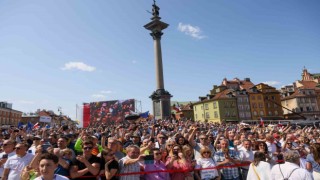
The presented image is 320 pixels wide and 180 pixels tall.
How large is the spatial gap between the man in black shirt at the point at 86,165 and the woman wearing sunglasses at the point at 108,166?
0.14 m

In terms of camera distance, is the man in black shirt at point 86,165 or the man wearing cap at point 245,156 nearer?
the man in black shirt at point 86,165

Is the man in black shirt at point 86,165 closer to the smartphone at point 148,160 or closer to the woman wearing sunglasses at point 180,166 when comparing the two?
the smartphone at point 148,160

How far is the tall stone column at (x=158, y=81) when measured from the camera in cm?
2973

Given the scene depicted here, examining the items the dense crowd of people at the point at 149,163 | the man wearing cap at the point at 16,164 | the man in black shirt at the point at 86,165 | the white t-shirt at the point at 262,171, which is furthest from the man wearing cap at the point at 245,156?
the man wearing cap at the point at 16,164

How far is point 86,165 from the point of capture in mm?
4711

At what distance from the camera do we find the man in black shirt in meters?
4.72

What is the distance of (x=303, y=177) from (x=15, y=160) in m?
6.17

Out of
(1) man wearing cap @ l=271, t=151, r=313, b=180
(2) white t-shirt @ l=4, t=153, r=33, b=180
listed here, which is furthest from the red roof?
(2) white t-shirt @ l=4, t=153, r=33, b=180

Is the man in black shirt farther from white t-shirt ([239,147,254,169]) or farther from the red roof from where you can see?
the red roof

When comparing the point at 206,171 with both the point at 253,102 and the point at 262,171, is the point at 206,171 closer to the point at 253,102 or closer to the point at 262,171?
the point at 262,171

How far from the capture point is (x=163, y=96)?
97.3 feet

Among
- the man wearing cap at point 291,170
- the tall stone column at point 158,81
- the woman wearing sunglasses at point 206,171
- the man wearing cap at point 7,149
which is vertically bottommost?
the woman wearing sunglasses at point 206,171

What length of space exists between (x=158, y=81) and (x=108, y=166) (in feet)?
85.1

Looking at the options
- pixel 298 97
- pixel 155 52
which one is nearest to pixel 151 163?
pixel 155 52
